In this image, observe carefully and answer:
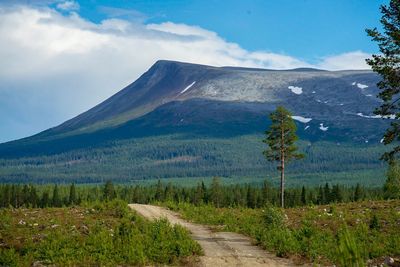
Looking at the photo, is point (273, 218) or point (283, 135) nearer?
point (273, 218)

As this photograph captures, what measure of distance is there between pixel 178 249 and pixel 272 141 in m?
39.7

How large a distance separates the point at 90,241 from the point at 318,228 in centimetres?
1251

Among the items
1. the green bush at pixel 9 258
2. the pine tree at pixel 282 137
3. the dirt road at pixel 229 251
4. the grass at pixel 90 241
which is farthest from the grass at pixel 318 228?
the pine tree at pixel 282 137

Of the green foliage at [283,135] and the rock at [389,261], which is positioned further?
the green foliage at [283,135]

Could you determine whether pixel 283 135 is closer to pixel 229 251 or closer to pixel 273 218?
pixel 273 218

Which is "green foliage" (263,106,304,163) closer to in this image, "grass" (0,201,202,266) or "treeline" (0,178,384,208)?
"grass" (0,201,202,266)

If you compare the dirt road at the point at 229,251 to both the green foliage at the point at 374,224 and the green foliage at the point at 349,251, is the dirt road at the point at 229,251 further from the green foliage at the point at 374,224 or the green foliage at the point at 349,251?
the green foliage at the point at 349,251

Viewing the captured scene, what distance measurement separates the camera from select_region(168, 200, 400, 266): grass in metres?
25.0

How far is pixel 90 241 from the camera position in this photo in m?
26.0

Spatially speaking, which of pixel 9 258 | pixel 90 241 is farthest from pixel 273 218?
pixel 9 258

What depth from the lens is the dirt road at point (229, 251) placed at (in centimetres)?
2373

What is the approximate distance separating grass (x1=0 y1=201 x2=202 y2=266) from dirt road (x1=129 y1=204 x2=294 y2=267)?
892 mm

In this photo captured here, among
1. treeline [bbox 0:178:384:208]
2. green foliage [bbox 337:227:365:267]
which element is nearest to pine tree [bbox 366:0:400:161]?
green foliage [bbox 337:227:365:267]

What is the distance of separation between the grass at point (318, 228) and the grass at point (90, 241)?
462 centimetres
